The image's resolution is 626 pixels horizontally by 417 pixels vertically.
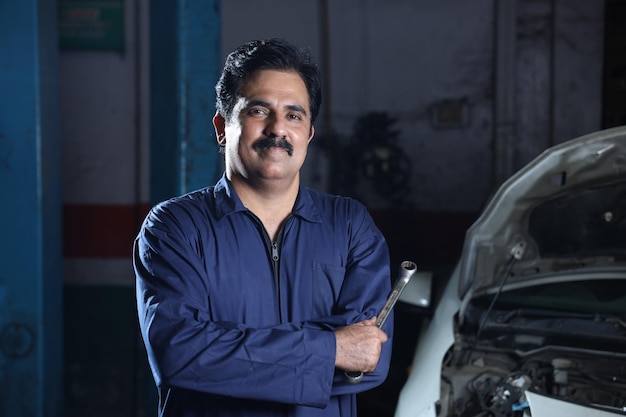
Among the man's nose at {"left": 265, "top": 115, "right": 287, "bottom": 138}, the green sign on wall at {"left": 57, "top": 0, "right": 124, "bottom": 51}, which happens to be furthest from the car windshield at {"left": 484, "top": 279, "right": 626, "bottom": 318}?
the green sign on wall at {"left": 57, "top": 0, "right": 124, "bottom": 51}

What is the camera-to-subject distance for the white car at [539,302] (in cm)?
241

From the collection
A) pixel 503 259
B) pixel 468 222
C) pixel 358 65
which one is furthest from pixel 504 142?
pixel 503 259

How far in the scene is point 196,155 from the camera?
333cm

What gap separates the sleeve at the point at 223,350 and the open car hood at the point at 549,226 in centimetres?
140

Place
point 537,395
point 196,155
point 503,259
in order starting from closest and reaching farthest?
point 537,395 → point 503,259 → point 196,155

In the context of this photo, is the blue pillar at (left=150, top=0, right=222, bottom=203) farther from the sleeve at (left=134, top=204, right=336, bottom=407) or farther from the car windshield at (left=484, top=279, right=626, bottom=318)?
the sleeve at (left=134, top=204, right=336, bottom=407)

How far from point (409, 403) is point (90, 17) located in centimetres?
376

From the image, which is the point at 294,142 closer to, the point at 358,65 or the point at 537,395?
the point at 537,395

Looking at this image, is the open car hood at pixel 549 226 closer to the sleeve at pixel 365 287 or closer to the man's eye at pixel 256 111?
the sleeve at pixel 365 287

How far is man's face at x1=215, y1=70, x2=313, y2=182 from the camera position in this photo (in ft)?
5.59

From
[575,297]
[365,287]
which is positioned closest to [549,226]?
[575,297]

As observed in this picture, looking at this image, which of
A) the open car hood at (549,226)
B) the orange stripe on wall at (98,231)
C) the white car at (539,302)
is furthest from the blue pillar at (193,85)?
the orange stripe on wall at (98,231)

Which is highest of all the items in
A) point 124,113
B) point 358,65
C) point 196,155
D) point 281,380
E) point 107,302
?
point 358,65

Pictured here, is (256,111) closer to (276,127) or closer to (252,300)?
(276,127)
